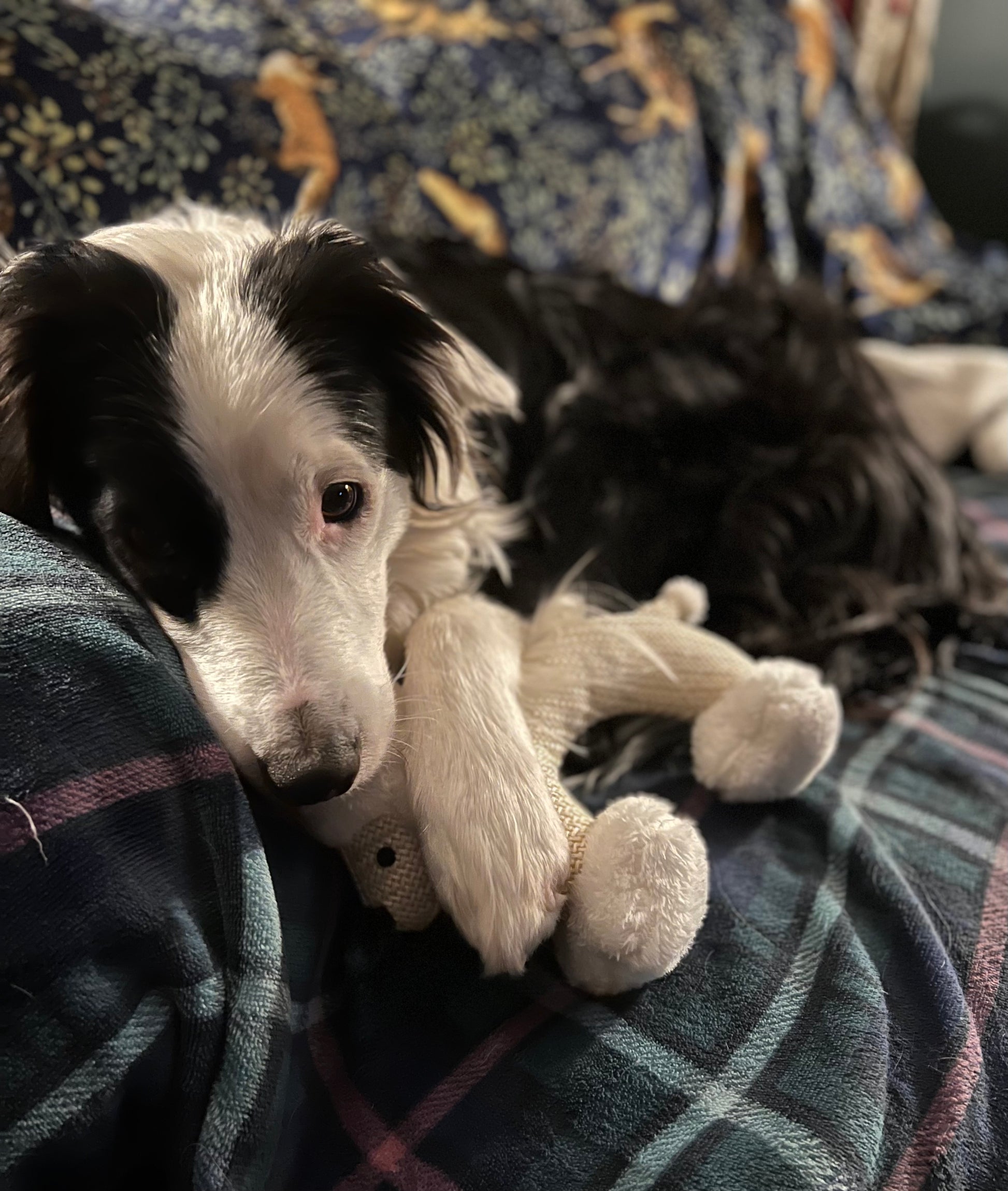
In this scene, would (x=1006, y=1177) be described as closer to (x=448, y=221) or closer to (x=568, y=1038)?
(x=568, y=1038)

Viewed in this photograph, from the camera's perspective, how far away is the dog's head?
853mm

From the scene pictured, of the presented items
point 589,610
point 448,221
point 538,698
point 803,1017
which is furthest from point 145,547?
point 448,221

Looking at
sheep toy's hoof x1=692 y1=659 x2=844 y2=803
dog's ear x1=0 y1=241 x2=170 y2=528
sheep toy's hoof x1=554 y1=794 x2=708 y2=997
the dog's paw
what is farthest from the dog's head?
sheep toy's hoof x1=692 y1=659 x2=844 y2=803

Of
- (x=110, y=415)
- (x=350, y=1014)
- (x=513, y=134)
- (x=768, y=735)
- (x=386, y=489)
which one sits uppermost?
(x=513, y=134)

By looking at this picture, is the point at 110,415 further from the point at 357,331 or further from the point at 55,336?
the point at 357,331

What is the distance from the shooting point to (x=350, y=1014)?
860 mm

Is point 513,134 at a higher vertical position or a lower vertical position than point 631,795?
higher

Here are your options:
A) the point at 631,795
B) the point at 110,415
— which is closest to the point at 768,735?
the point at 631,795

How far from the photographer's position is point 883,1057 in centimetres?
79

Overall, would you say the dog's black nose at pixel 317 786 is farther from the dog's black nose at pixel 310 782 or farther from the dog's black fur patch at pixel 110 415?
the dog's black fur patch at pixel 110 415

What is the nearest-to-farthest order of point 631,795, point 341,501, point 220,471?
point 220,471 < point 341,501 < point 631,795

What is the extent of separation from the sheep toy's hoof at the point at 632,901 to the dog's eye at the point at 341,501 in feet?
1.45

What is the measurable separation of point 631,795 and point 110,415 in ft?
2.42

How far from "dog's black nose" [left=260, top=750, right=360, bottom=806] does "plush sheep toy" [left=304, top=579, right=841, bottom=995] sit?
0.18 feet
